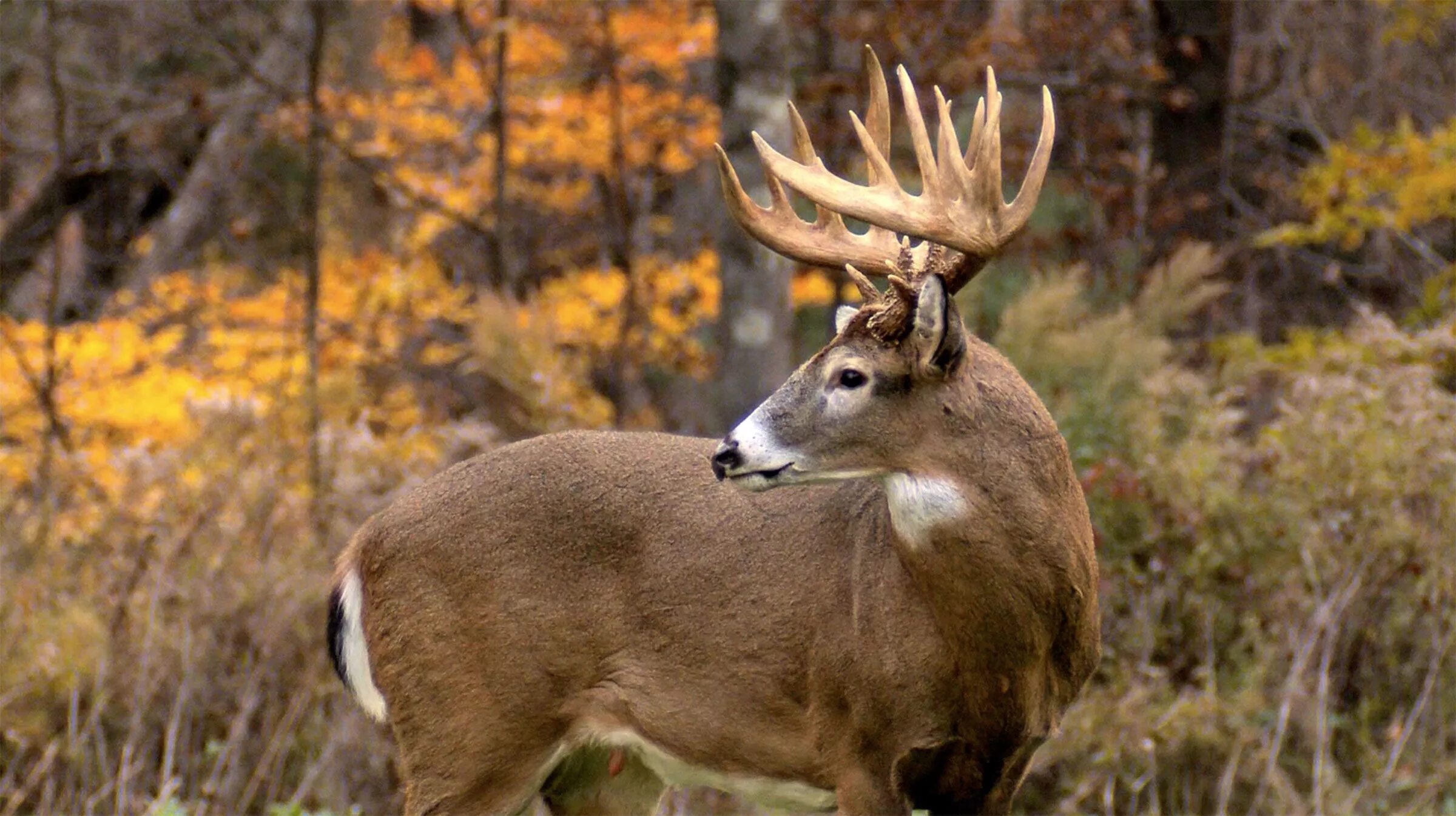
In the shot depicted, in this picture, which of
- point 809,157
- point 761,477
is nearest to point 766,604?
point 761,477

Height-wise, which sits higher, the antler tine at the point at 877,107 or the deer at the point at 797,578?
the antler tine at the point at 877,107

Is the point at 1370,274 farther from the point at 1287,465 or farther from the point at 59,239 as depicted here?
the point at 59,239

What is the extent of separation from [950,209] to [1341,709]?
428cm

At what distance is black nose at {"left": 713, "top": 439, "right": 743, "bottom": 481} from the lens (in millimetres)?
3811

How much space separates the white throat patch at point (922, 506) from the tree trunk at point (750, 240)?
4.23 metres

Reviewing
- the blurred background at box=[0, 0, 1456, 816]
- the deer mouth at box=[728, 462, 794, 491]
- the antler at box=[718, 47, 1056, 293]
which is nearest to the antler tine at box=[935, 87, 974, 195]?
the antler at box=[718, 47, 1056, 293]

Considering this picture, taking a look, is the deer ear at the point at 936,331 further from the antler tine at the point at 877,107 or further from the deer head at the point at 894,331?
the antler tine at the point at 877,107

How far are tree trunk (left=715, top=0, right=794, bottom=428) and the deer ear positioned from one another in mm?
4259

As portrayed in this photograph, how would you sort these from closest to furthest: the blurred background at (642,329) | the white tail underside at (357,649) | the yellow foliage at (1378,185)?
the white tail underside at (357,649)
the blurred background at (642,329)
the yellow foliage at (1378,185)

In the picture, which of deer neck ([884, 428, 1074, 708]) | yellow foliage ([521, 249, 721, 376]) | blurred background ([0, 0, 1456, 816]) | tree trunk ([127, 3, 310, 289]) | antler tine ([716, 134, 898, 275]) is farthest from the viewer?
tree trunk ([127, 3, 310, 289])

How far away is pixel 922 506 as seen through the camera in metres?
3.77

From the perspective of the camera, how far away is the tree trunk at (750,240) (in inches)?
316

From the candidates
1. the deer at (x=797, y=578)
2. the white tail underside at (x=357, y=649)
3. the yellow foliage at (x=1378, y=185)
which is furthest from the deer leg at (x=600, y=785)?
the yellow foliage at (x=1378, y=185)

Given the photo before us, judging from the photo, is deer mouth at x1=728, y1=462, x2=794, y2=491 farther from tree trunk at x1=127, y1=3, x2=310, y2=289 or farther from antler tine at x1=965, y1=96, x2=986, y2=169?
tree trunk at x1=127, y1=3, x2=310, y2=289
